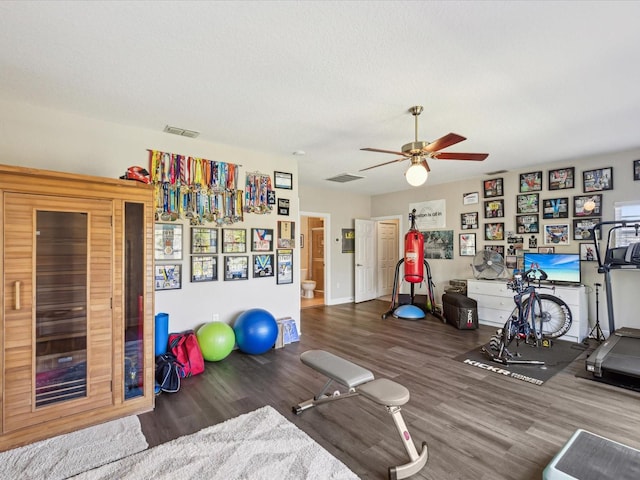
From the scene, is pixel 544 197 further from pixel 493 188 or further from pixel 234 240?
pixel 234 240

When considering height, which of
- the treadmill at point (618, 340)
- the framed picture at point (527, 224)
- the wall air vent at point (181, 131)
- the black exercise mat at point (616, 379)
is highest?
the wall air vent at point (181, 131)

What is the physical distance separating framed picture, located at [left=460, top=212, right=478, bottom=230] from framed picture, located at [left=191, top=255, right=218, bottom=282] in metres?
4.94

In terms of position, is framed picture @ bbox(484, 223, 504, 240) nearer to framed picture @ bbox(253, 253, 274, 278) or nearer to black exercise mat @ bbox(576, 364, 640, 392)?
black exercise mat @ bbox(576, 364, 640, 392)

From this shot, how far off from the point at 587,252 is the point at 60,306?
673 centimetres

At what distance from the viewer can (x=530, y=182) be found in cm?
558

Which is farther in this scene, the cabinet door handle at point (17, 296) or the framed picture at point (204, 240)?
the framed picture at point (204, 240)

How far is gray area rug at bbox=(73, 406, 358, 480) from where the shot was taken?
6.51ft

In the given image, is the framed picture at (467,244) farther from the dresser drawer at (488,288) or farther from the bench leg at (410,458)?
the bench leg at (410,458)

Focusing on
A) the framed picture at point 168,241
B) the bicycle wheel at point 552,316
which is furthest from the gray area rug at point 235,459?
the bicycle wheel at point 552,316

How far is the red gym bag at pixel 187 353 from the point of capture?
137 inches

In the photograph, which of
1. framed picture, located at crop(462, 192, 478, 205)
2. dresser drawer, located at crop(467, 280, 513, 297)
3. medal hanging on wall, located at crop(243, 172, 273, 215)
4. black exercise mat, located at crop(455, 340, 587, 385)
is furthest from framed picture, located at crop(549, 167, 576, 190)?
medal hanging on wall, located at crop(243, 172, 273, 215)

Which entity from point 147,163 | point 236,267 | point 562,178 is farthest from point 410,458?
point 562,178

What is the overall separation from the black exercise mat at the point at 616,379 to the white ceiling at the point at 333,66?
276 centimetres

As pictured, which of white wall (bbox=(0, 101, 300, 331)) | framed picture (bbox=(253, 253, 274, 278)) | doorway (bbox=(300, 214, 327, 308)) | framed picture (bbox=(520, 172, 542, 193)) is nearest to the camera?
white wall (bbox=(0, 101, 300, 331))
